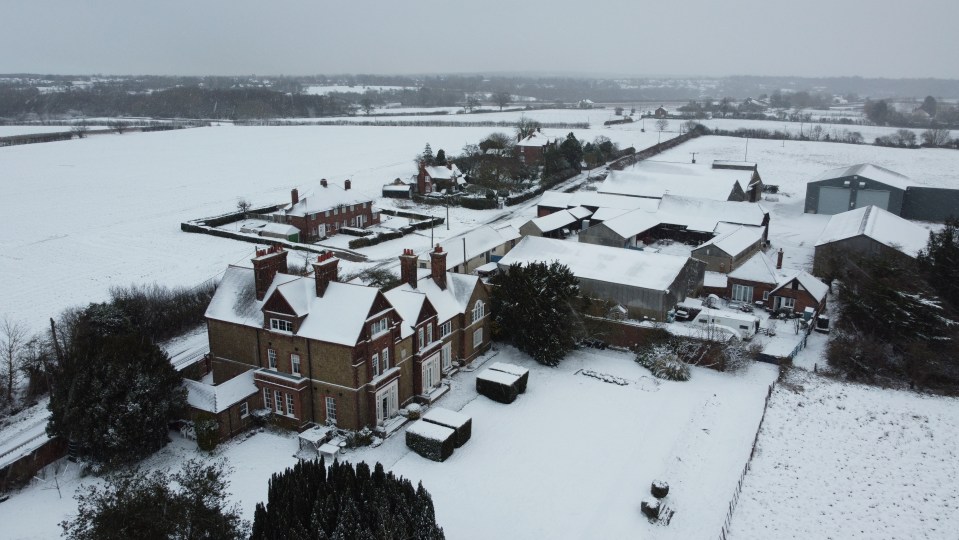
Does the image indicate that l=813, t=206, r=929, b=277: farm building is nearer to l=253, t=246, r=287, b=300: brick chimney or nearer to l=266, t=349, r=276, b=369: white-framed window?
l=253, t=246, r=287, b=300: brick chimney

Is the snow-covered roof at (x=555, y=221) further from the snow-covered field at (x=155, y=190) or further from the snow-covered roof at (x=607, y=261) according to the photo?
the snow-covered roof at (x=607, y=261)

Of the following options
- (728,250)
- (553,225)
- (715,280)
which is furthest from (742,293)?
(553,225)

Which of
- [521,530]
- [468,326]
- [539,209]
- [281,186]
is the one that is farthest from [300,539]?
[281,186]

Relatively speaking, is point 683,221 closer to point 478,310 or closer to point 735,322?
point 735,322

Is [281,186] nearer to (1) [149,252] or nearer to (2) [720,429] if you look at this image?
(1) [149,252]

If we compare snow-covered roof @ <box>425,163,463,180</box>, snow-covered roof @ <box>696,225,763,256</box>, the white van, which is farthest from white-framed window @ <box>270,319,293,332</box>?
snow-covered roof @ <box>425,163,463,180</box>

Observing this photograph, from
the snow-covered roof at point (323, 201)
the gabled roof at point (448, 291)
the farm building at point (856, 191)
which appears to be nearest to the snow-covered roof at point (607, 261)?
the gabled roof at point (448, 291)
